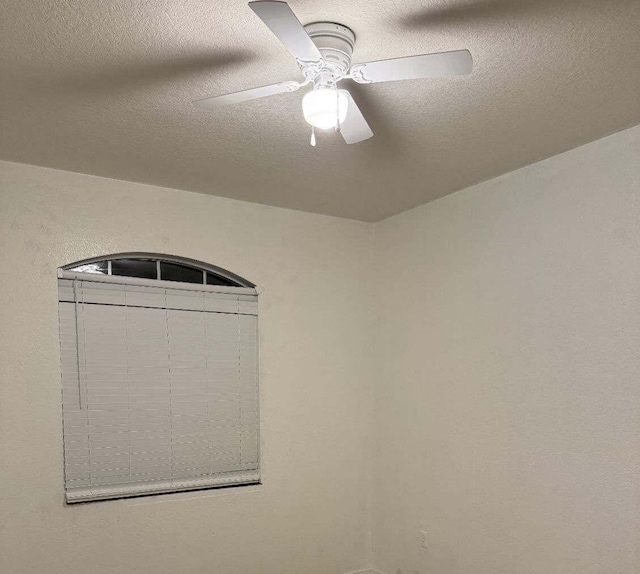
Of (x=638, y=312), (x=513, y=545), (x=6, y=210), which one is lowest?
(x=513, y=545)

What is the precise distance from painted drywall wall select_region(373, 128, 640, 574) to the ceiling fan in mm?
1553

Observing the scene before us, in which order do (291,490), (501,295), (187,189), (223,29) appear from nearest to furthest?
(223,29), (501,295), (187,189), (291,490)

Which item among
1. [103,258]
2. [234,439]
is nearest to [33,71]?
[103,258]

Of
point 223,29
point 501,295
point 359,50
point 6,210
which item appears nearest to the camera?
point 223,29

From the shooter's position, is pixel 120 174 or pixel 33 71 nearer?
pixel 33 71

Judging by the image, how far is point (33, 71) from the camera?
2.18 meters

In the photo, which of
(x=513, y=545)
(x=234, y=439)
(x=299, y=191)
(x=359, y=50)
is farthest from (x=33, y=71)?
(x=513, y=545)

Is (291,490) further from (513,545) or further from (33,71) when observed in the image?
(33,71)

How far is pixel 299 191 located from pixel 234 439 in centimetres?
171

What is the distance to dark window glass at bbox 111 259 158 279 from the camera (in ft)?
→ 11.7

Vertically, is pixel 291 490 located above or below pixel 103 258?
below

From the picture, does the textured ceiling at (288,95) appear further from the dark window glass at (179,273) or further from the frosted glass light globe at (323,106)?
the dark window glass at (179,273)

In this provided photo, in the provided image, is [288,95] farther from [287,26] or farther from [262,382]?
[262,382]

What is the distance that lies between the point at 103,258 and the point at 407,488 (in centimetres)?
254
